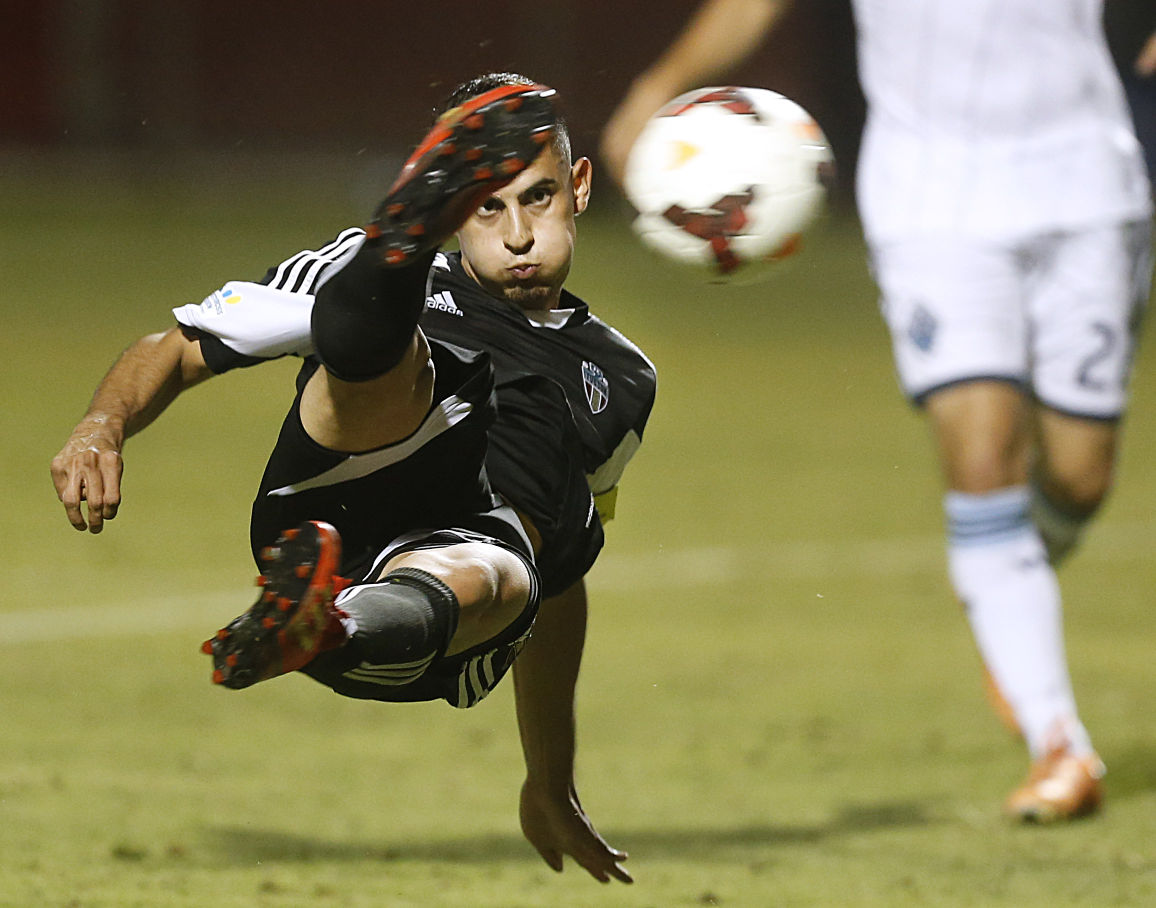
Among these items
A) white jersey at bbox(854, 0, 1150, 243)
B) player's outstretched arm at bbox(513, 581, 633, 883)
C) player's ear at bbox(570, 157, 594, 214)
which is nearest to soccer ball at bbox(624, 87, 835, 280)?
player's ear at bbox(570, 157, 594, 214)

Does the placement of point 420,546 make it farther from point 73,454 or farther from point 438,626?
point 73,454

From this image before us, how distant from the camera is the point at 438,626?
9.21 feet

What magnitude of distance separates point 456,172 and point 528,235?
0.52m

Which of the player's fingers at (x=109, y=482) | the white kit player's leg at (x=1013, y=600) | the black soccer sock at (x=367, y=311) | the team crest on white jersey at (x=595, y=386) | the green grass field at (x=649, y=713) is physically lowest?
the green grass field at (x=649, y=713)

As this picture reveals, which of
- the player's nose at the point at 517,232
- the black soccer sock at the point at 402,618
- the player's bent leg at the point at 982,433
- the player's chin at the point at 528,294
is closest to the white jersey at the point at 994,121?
the player's bent leg at the point at 982,433

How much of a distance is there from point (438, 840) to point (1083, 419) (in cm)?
188

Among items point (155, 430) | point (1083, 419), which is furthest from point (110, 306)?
point (1083, 419)

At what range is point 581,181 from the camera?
11.3ft

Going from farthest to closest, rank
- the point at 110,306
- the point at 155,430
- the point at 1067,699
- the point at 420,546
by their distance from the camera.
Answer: the point at 110,306, the point at 155,430, the point at 1067,699, the point at 420,546

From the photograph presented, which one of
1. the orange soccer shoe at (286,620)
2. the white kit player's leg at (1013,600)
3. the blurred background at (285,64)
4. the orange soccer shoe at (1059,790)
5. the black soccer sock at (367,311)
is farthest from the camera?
the blurred background at (285,64)

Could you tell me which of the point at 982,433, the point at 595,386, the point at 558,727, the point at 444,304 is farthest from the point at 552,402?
the point at 982,433

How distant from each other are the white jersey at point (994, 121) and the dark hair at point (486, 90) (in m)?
1.64

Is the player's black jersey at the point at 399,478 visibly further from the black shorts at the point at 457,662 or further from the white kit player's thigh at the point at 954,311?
the white kit player's thigh at the point at 954,311

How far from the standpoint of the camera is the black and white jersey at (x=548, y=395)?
3.30 metres
